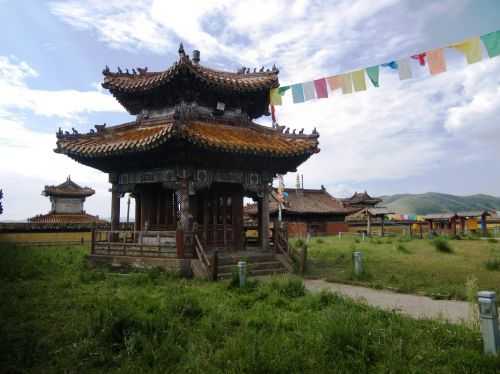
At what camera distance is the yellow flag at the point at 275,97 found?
1445cm

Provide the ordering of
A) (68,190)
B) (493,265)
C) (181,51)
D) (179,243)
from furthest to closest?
(68,190), (493,265), (181,51), (179,243)

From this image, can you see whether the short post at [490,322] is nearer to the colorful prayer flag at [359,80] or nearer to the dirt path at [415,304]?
the dirt path at [415,304]

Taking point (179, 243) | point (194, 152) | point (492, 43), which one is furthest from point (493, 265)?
point (194, 152)

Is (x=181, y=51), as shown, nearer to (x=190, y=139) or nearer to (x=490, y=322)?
(x=190, y=139)

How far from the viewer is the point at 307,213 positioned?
42.4m

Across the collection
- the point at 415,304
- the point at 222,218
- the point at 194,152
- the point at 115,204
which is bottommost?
the point at 415,304

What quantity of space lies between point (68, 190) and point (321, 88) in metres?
33.8

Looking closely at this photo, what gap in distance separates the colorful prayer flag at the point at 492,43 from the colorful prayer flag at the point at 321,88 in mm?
4704

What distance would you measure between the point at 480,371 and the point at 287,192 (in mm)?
40758

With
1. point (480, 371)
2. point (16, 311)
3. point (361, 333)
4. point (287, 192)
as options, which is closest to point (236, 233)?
point (16, 311)

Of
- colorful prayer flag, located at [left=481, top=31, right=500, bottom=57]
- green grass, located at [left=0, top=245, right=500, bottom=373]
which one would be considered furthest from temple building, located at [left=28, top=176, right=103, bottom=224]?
colorful prayer flag, located at [left=481, top=31, right=500, bottom=57]

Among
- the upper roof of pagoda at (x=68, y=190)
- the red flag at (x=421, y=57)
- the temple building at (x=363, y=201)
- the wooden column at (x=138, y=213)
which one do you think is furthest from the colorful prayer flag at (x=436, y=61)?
the temple building at (x=363, y=201)

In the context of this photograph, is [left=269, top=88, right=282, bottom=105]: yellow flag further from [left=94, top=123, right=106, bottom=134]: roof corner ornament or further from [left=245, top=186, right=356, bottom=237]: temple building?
[left=245, top=186, right=356, bottom=237]: temple building

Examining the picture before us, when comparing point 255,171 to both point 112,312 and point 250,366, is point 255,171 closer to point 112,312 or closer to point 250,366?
point 112,312
